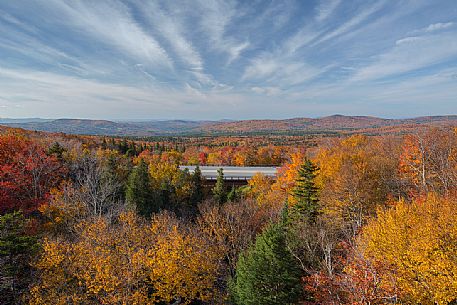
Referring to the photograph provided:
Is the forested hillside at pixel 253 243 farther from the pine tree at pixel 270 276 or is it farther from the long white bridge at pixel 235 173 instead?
the long white bridge at pixel 235 173

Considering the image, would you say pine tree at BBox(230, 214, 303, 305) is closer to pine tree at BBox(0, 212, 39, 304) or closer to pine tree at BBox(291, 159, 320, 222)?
pine tree at BBox(291, 159, 320, 222)

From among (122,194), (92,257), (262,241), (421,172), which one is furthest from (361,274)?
(122,194)

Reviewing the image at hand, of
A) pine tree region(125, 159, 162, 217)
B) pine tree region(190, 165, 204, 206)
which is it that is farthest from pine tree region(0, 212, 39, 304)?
pine tree region(190, 165, 204, 206)

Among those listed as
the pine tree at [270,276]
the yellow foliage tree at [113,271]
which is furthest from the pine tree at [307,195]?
the yellow foliage tree at [113,271]

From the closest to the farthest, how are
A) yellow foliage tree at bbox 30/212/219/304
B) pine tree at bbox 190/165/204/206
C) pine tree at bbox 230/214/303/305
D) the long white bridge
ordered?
yellow foliage tree at bbox 30/212/219/304, pine tree at bbox 230/214/303/305, pine tree at bbox 190/165/204/206, the long white bridge

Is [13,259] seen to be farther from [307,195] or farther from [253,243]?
[307,195]

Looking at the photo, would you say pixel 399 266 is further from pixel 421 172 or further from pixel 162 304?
pixel 421 172

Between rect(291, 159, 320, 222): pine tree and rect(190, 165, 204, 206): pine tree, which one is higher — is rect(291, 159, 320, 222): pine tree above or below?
above

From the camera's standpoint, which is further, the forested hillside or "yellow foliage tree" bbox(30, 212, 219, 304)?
"yellow foliage tree" bbox(30, 212, 219, 304)
